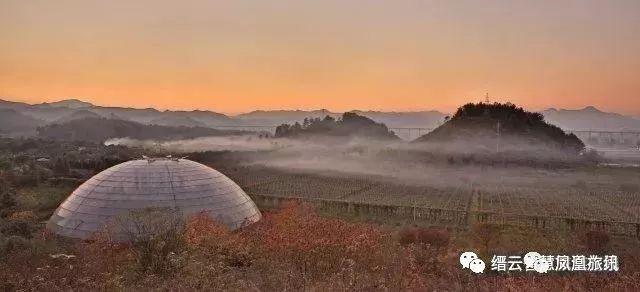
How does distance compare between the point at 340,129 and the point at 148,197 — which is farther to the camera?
the point at 340,129

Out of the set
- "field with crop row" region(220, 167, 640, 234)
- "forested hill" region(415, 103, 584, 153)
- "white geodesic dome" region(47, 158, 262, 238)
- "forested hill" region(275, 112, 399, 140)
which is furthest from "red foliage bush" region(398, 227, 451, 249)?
"forested hill" region(275, 112, 399, 140)

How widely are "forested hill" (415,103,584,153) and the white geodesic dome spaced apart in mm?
99581

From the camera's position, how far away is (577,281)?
18.7 m

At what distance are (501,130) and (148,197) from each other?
118 metres

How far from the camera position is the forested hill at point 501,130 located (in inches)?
4951

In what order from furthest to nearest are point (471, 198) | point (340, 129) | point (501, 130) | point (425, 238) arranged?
point (340, 129)
point (501, 130)
point (471, 198)
point (425, 238)

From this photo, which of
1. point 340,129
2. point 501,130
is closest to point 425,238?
point 501,130

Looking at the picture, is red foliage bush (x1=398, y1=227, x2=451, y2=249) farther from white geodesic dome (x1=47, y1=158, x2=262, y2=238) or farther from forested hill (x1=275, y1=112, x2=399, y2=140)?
forested hill (x1=275, y1=112, x2=399, y2=140)

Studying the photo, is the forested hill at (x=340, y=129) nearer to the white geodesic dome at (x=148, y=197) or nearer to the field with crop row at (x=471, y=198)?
the field with crop row at (x=471, y=198)

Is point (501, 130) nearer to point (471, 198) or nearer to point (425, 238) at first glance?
point (471, 198)

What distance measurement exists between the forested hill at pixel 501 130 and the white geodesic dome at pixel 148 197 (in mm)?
99581

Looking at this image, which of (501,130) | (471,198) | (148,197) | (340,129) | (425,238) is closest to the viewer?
(148,197)

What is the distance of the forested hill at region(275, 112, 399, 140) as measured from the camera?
186m

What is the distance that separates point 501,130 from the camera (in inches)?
5217
